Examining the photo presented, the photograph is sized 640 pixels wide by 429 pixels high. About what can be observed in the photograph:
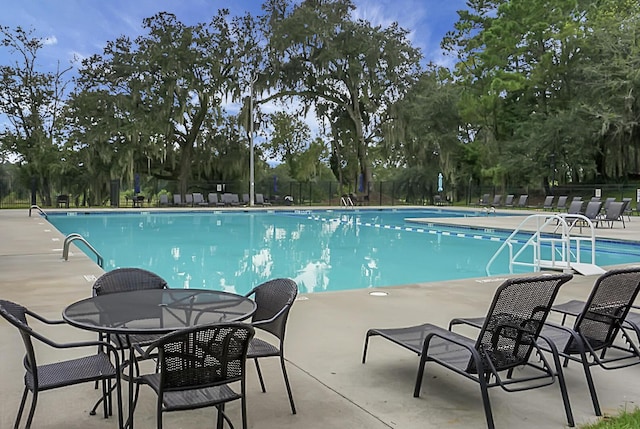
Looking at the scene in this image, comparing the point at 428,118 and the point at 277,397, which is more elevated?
the point at 428,118

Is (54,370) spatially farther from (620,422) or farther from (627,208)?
(627,208)

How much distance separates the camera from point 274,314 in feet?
9.08

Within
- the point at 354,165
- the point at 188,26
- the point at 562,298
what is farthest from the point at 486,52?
the point at 562,298

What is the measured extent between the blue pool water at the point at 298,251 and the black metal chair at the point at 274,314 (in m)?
4.27

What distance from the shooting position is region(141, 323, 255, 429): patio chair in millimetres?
1937

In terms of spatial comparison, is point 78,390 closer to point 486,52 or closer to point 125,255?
point 125,255

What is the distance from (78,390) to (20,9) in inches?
1002

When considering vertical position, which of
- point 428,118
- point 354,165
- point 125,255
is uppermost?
point 428,118

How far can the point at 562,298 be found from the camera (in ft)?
16.7

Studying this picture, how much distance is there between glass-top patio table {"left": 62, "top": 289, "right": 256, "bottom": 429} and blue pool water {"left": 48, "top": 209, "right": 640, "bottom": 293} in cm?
433

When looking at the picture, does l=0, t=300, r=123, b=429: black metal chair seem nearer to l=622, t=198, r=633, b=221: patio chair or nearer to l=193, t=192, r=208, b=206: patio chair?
l=622, t=198, r=633, b=221: patio chair

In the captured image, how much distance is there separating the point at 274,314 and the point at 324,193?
26.8 meters

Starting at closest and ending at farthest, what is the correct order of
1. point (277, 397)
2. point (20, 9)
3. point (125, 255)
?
point (277, 397), point (125, 255), point (20, 9)

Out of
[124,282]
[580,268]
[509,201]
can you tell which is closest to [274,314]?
[124,282]
